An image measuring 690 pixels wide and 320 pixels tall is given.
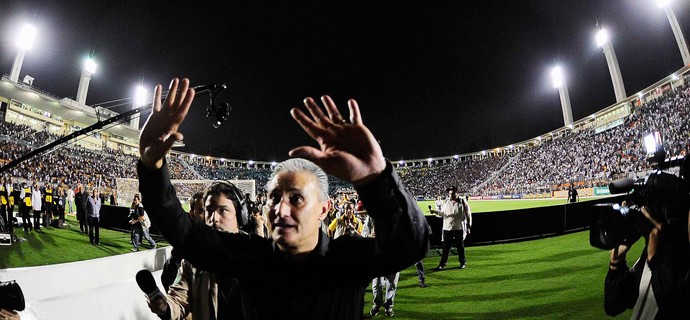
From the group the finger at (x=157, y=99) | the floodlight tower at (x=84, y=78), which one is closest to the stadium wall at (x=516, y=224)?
the finger at (x=157, y=99)

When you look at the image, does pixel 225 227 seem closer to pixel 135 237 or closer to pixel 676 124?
pixel 135 237

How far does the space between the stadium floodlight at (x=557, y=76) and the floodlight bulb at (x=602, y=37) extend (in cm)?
577

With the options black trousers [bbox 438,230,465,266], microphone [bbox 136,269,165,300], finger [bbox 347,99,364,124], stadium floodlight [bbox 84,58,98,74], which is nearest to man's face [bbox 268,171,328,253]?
finger [bbox 347,99,364,124]

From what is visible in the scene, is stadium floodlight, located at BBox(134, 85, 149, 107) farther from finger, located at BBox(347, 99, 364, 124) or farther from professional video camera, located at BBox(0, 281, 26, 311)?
finger, located at BBox(347, 99, 364, 124)

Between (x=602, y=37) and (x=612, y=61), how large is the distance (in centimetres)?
324

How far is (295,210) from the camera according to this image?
154 centimetres

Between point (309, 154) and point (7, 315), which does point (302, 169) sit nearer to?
point (309, 154)

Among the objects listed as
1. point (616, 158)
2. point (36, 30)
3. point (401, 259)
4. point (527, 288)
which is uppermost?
point (36, 30)

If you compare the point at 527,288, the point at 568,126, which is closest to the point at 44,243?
the point at 527,288

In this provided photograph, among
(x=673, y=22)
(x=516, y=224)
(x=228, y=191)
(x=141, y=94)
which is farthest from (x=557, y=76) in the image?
(x=228, y=191)

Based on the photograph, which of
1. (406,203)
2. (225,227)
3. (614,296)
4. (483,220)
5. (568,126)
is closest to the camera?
(406,203)

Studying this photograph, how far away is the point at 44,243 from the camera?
12078 millimetres

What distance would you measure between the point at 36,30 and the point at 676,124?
179ft

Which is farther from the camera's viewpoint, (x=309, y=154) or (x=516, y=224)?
(x=516, y=224)
